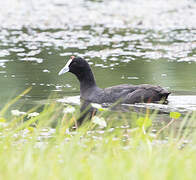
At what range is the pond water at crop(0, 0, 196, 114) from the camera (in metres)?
13.0

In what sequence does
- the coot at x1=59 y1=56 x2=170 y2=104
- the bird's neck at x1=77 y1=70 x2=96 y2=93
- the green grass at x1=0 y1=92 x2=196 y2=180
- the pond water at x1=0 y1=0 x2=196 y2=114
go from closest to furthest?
the green grass at x1=0 y1=92 x2=196 y2=180, the coot at x1=59 y1=56 x2=170 y2=104, the bird's neck at x1=77 y1=70 x2=96 y2=93, the pond water at x1=0 y1=0 x2=196 y2=114

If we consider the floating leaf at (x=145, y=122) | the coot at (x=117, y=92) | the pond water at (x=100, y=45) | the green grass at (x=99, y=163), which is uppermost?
Result: the green grass at (x=99, y=163)

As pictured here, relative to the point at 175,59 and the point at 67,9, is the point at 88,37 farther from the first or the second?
the point at 67,9

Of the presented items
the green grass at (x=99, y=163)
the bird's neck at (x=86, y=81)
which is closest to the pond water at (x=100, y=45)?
the bird's neck at (x=86, y=81)

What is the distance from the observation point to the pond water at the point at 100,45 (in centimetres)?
1296

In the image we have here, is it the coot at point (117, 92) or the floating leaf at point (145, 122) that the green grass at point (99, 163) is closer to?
the floating leaf at point (145, 122)

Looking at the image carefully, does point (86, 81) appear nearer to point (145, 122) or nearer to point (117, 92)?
point (117, 92)

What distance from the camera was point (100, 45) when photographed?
18.4m

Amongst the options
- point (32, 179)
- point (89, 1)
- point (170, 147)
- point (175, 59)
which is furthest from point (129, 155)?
point (89, 1)

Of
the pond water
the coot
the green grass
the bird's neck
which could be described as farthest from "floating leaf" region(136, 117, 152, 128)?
the bird's neck

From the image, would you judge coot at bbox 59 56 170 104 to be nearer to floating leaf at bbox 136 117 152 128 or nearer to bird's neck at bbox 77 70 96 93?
bird's neck at bbox 77 70 96 93

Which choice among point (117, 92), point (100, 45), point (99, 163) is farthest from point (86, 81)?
point (99, 163)

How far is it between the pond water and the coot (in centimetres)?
39

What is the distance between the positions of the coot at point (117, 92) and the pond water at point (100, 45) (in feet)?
1.29
